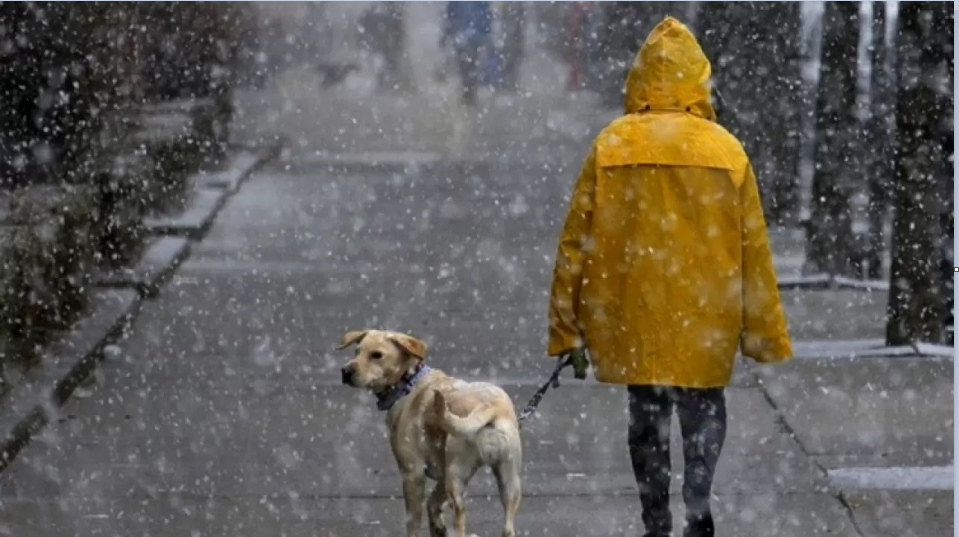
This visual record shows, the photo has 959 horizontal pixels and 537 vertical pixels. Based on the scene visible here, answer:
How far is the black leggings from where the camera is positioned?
6016 mm

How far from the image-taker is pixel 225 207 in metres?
17.3

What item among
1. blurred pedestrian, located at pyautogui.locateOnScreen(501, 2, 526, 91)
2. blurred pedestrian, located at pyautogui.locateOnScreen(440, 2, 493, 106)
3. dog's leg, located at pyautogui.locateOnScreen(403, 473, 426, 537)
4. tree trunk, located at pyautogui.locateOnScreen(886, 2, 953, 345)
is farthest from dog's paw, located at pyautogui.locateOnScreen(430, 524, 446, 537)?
blurred pedestrian, located at pyautogui.locateOnScreen(501, 2, 526, 91)

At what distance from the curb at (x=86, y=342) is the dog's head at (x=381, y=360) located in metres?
2.52

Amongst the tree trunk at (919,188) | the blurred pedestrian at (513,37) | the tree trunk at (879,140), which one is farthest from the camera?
the blurred pedestrian at (513,37)

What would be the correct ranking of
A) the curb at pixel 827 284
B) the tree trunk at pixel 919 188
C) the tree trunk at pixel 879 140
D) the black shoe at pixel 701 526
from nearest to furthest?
the black shoe at pixel 701 526 → the tree trunk at pixel 919 188 → the curb at pixel 827 284 → the tree trunk at pixel 879 140

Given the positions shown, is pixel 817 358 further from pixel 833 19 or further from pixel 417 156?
pixel 417 156

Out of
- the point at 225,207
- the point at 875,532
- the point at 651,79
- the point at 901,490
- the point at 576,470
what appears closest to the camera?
the point at 651,79

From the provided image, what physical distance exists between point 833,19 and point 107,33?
5.76m

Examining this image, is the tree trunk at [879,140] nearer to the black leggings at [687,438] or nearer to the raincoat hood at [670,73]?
the black leggings at [687,438]

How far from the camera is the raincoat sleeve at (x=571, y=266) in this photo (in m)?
5.89

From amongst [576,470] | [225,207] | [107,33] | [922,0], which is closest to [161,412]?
[576,470]

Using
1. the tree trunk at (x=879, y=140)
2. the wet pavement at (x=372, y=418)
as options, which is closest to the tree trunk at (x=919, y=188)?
the wet pavement at (x=372, y=418)

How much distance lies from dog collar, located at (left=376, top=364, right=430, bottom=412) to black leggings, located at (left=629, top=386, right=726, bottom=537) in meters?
0.72

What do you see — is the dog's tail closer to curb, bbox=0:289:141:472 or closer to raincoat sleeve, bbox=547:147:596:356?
raincoat sleeve, bbox=547:147:596:356
